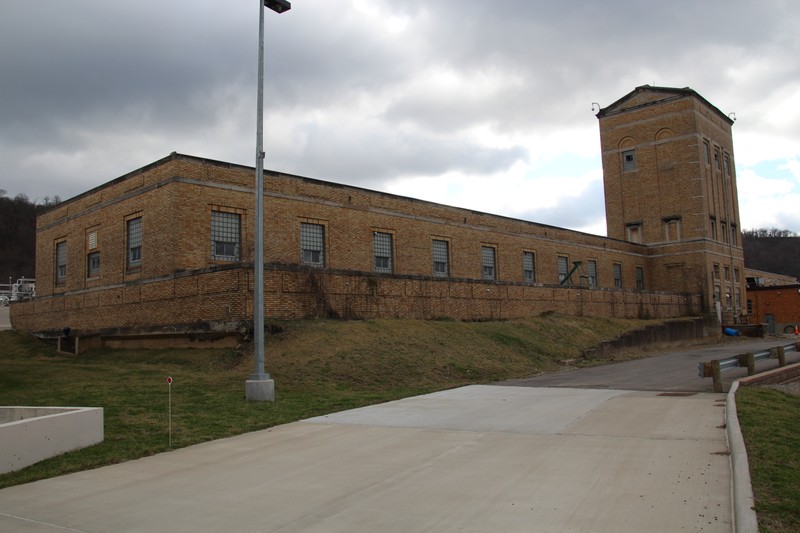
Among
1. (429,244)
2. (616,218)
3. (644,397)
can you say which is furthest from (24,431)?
(616,218)

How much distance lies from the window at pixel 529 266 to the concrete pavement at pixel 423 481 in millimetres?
33276

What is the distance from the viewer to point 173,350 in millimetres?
22406

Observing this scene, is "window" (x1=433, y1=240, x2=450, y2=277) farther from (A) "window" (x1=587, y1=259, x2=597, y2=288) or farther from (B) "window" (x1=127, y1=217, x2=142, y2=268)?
(A) "window" (x1=587, y1=259, x2=597, y2=288)

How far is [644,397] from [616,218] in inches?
2018

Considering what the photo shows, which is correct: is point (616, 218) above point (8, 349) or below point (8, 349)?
above

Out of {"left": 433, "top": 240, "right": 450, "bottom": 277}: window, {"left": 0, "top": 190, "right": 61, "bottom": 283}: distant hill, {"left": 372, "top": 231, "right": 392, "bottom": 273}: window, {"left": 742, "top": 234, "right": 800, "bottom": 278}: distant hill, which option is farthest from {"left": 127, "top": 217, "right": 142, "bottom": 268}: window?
{"left": 742, "top": 234, "right": 800, "bottom": 278}: distant hill

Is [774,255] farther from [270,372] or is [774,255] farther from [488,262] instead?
[270,372]

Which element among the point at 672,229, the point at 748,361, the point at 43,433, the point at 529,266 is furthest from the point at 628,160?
the point at 43,433

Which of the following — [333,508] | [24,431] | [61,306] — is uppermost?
[61,306]

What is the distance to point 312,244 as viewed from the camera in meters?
30.3

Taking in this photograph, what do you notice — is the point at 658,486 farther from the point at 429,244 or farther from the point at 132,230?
the point at 429,244

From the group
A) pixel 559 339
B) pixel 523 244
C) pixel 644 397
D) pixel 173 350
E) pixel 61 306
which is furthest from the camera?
pixel 523 244

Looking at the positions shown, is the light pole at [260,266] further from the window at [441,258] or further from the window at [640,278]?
the window at [640,278]

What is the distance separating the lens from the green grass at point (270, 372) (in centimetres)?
1080
